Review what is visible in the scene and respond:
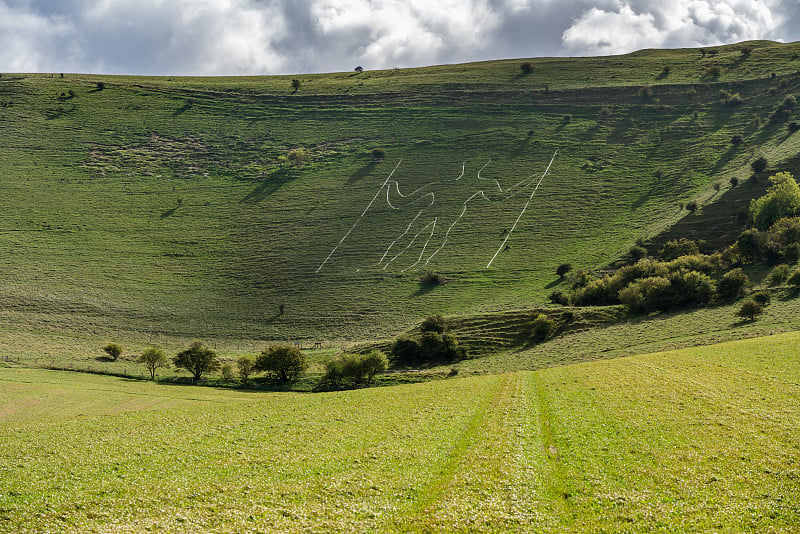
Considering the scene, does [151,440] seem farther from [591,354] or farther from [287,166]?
[287,166]

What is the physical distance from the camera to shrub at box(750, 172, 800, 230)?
88.5 meters

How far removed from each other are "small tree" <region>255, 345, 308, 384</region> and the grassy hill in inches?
884

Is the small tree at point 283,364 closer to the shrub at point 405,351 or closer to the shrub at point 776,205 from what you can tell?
the shrub at point 405,351

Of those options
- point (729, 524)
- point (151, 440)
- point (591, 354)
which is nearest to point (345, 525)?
point (729, 524)

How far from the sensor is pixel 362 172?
447 feet

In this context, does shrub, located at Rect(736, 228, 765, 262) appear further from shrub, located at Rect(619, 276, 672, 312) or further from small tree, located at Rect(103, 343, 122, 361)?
small tree, located at Rect(103, 343, 122, 361)

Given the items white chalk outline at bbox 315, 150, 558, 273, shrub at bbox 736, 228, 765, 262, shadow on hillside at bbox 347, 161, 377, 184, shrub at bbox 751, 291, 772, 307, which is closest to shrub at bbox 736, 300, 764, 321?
shrub at bbox 751, 291, 772, 307

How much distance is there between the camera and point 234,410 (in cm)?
3784

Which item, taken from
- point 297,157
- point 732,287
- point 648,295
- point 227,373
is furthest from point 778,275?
point 297,157

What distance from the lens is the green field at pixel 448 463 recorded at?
15.5 m

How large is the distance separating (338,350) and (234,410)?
38828 millimetres

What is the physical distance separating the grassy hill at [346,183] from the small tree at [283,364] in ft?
73.7

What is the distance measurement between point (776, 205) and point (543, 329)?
5534 centimetres

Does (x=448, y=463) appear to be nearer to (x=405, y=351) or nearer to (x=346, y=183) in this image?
(x=405, y=351)
